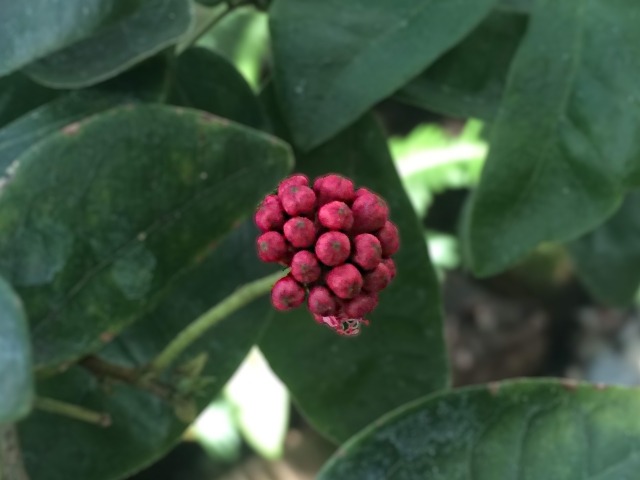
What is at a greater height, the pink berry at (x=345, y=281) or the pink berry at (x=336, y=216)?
the pink berry at (x=336, y=216)

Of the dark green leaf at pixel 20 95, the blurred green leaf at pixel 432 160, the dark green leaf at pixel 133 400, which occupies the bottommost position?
the blurred green leaf at pixel 432 160

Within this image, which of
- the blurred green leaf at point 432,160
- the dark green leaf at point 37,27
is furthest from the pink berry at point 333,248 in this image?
the blurred green leaf at point 432,160

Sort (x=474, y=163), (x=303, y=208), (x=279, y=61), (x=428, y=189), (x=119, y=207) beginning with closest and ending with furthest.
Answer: (x=303, y=208)
(x=119, y=207)
(x=279, y=61)
(x=474, y=163)
(x=428, y=189)

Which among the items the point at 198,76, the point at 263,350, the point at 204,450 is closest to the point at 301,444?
the point at 204,450

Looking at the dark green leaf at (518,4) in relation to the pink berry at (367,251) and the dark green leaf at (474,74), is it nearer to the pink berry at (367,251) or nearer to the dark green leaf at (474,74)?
the dark green leaf at (474,74)

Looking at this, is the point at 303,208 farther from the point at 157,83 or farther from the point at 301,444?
the point at 301,444

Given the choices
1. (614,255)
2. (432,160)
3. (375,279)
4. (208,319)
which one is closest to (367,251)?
(375,279)

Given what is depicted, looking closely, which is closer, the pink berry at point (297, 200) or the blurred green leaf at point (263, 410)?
the pink berry at point (297, 200)

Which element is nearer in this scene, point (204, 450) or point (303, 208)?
point (303, 208)
